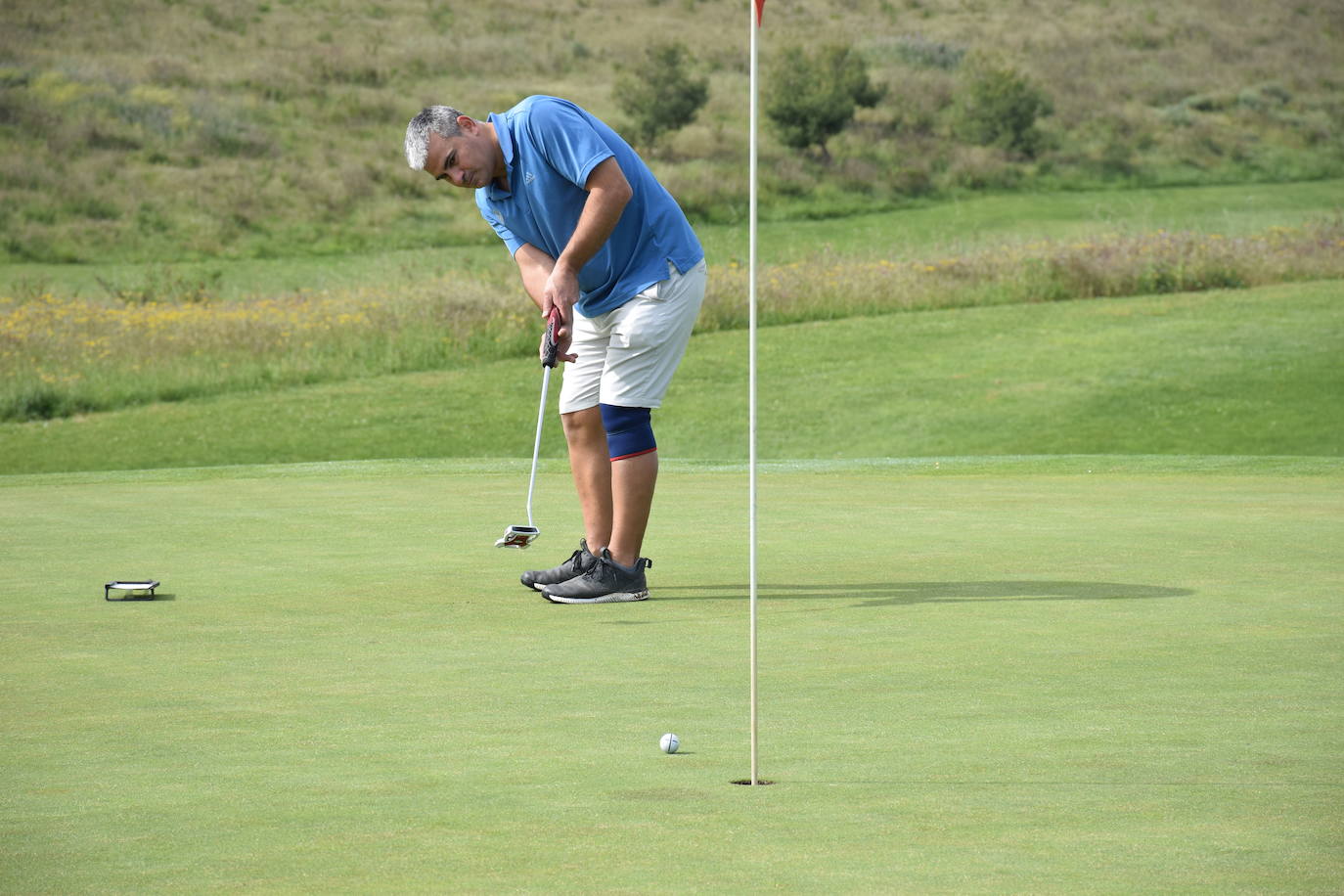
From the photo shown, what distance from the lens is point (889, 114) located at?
4569cm

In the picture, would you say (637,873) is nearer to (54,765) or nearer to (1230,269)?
(54,765)

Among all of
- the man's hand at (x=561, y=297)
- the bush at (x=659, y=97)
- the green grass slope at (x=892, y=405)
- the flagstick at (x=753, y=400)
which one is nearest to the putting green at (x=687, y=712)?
the flagstick at (x=753, y=400)

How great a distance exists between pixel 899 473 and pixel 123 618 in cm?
701

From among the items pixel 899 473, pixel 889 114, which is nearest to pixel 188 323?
pixel 899 473

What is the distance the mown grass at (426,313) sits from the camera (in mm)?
19812

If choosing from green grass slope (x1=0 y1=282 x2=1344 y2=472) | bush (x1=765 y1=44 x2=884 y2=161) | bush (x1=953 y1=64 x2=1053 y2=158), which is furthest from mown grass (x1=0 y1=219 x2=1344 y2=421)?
bush (x1=953 y1=64 x2=1053 y2=158)

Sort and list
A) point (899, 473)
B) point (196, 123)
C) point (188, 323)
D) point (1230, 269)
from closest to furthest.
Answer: point (899, 473), point (188, 323), point (1230, 269), point (196, 123)

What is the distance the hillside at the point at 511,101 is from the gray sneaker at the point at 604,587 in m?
30.9

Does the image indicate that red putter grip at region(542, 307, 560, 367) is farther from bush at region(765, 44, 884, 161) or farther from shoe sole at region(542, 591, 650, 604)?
bush at region(765, 44, 884, 161)

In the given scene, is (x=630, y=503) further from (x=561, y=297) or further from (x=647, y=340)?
(x=561, y=297)

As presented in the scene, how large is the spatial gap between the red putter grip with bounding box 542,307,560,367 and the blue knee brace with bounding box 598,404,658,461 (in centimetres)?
28

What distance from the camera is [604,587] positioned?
244 inches

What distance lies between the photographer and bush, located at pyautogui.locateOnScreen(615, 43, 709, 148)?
41.6 meters

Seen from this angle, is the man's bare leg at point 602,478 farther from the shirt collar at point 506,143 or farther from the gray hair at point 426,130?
the gray hair at point 426,130
